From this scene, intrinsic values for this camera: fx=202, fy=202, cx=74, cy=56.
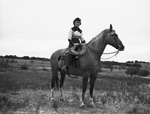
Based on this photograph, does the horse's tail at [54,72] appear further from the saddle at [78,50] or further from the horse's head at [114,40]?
the horse's head at [114,40]

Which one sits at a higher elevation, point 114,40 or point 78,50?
point 114,40

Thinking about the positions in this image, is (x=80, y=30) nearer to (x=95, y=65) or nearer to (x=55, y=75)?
(x=95, y=65)

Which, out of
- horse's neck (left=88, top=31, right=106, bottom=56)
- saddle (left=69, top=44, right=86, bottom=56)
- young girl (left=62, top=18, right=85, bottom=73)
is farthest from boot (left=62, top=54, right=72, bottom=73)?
horse's neck (left=88, top=31, right=106, bottom=56)

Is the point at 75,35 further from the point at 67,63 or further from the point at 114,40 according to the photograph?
the point at 114,40

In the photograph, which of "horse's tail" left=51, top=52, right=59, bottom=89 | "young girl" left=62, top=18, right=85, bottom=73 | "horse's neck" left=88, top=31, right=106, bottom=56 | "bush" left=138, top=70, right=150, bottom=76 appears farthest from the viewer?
"bush" left=138, top=70, right=150, bottom=76

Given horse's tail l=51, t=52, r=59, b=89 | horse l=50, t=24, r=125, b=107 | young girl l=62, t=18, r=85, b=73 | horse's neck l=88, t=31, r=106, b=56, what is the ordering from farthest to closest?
horse's tail l=51, t=52, r=59, b=89 → young girl l=62, t=18, r=85, b=73 → horse's neck l=88, t=31, r=106, b=56 → horse l=50, t=24, r=125, b=107

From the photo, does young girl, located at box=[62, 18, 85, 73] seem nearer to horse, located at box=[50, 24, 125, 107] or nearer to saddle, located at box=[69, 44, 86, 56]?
saddle, located at box=[69, 44, 86, 56]

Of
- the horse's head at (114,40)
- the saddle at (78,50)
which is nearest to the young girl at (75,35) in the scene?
the saddle at (78,50)

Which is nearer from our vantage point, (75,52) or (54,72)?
(75,52)

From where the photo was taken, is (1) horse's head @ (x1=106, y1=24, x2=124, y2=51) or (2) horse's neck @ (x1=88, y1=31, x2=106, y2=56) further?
(2) horse's neck @ (x1=88, y1=31, x2=106, y2=56)

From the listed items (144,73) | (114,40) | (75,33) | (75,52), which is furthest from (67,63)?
(144,73)

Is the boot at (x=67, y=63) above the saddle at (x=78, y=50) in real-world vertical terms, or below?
below

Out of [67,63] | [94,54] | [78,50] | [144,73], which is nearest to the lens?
[94,54]

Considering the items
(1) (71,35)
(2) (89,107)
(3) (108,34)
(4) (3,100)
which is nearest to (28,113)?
(4) (3,100)
